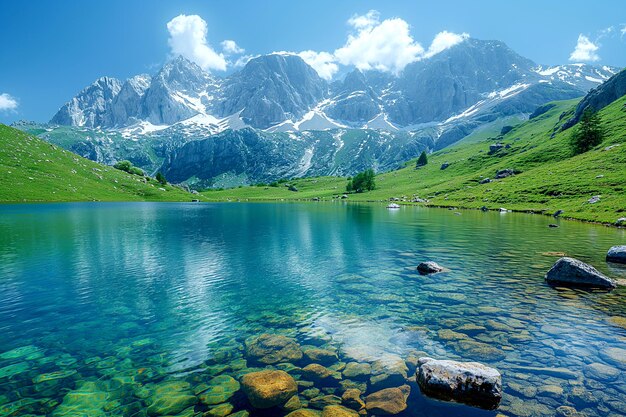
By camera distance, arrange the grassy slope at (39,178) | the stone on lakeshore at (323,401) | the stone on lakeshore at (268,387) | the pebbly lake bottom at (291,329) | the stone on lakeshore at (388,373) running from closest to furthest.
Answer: the stone on lakeshore at (323,401) → the stone on lakeshore at (268,387) → the pebbly lake bottom at (291,329) → the stone on lakeshore at (388,373) → the grassy slope at (39,178)

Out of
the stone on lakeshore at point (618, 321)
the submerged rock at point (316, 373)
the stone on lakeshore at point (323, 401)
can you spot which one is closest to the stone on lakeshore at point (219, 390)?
the submerged rock at point (316, 373)

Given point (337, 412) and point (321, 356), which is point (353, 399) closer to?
point (337, 412)

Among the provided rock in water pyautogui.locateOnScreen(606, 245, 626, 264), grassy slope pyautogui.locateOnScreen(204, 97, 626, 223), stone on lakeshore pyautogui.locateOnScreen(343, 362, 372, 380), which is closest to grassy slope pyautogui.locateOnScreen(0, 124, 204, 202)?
grassy slope pyautogui.locateOnScreen(204, 97, 626, 223)

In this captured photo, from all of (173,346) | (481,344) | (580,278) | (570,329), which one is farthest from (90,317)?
(580,278)

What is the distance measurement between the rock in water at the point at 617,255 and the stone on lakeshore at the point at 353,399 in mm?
36949

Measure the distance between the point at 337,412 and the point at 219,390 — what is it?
16.7 ft

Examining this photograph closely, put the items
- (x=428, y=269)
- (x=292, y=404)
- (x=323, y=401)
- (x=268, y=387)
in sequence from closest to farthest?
(x=292, y=404) < (x=323, y=401) < (x=268, y=387) < (x=428, y=269)

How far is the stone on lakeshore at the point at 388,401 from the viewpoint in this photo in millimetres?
12078

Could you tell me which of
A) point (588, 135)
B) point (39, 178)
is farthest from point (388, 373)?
point (39, 178)

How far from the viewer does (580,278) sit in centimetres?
2678

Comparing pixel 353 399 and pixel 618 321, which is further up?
pixel 353 399

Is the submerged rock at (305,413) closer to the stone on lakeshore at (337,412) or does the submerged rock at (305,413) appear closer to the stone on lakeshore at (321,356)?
the stone on lakeshore at (337,412)

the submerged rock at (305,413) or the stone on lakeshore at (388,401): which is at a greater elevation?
the submerged rock at (305,413)

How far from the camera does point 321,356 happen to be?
1641cm
